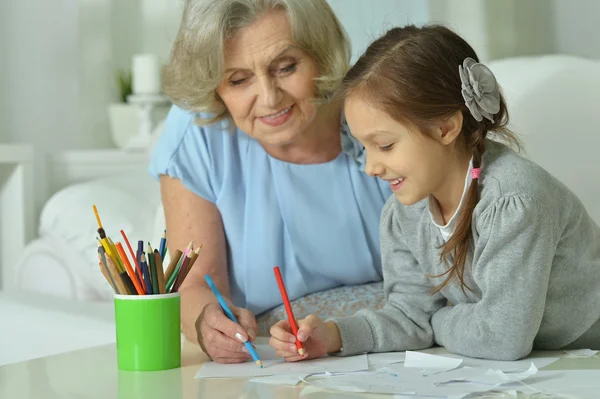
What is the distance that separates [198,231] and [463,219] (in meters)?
0.54

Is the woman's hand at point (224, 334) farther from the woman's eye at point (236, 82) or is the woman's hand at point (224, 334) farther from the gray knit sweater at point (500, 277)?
the woman's eye at point (236, 82)

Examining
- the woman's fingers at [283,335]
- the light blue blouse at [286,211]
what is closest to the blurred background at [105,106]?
the light blue blouse at [286,211]

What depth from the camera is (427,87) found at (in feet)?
3.90

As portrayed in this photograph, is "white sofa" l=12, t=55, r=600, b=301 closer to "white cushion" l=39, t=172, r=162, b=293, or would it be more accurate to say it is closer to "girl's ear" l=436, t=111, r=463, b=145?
"white cushion" l=39, t=172, r=162, b=293

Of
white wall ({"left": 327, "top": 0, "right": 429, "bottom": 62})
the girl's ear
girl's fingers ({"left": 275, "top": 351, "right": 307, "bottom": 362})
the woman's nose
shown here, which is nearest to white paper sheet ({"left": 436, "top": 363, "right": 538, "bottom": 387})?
girl's fingers ({"left": 275, "top": 351, "right": 307, "bottom": 362})

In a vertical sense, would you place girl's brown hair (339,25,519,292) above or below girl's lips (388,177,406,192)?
above

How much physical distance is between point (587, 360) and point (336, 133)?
0.65 metres

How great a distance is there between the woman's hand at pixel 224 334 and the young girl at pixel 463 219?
0.05m

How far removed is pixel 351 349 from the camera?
1242mm

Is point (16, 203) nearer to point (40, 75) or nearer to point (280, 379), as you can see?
point (40, 75)

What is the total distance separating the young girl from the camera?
1.14 metres

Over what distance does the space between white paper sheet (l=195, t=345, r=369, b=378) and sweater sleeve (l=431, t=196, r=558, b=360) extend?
0.16m

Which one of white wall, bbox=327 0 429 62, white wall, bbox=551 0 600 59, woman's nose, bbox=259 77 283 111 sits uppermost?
white wall, bbox=327 0 429 62

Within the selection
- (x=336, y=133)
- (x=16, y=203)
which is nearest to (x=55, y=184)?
(x=16, y=203)
